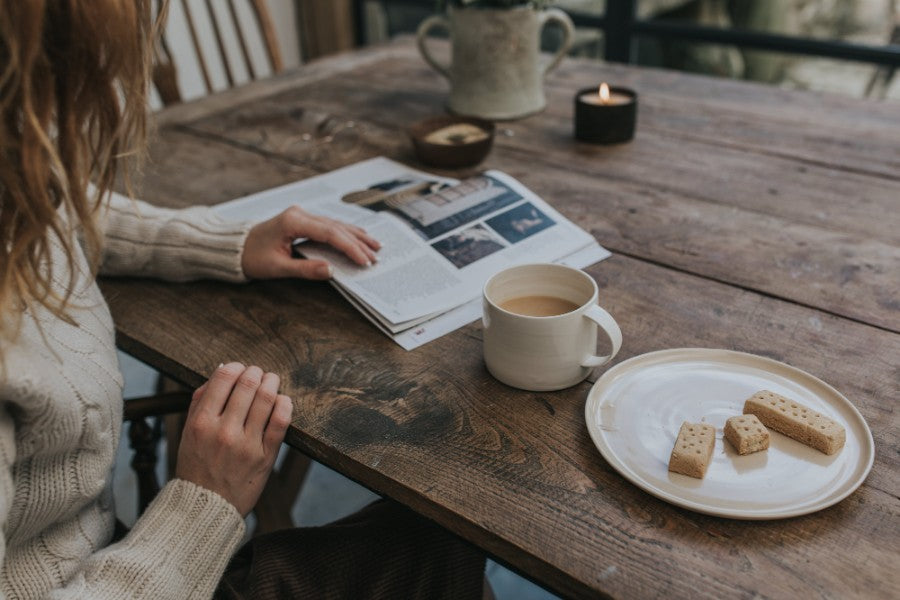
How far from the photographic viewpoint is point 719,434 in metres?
0.63

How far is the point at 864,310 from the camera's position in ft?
2.64

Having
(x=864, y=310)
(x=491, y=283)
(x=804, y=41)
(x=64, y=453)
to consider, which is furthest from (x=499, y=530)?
(x=804, y=41)

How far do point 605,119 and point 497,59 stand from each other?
214 millimetres

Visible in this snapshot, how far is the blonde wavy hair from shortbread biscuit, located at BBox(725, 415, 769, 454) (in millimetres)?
497

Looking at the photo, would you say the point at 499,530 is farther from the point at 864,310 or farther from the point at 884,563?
the point at 864,310

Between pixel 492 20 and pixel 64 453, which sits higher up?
pixel 492 20

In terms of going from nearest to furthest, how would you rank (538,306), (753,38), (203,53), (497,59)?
(538,306) < (497,59) < (203,53) < (753,38)

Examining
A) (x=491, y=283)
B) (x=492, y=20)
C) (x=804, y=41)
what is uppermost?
(x=492, y=20)

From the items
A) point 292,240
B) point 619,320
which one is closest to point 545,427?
point 619,320

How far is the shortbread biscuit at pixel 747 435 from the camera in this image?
23.8 inches

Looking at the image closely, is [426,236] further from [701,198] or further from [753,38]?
[753,38]

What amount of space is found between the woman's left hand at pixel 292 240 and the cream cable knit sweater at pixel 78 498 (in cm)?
19

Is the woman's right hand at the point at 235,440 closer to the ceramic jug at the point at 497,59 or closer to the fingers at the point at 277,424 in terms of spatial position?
the fingers at the point at 277,424

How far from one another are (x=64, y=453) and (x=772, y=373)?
0.61m
